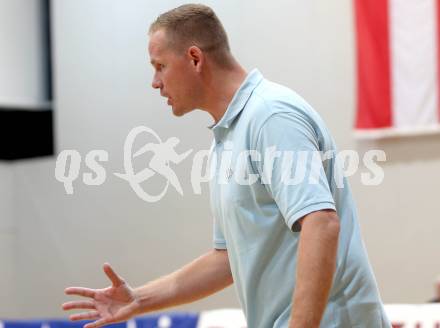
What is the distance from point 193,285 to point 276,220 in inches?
24.8

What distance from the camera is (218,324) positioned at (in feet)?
15.1

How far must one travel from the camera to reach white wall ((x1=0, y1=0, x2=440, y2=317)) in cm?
640

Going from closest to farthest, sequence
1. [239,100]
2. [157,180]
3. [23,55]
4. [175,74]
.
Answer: [239,100], [175,74], [157,180], [23,55]

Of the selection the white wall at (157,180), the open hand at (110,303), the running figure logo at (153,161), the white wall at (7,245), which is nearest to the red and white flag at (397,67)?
the white wall at (157,180)

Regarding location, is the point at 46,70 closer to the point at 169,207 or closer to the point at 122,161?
the point at 122,161

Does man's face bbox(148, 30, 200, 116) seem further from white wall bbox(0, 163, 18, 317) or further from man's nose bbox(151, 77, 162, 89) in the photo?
white wall bbox(0, 163, 18, 317)

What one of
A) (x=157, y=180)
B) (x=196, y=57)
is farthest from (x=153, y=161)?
(x=196, y=57)

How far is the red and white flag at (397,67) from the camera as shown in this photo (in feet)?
20.7

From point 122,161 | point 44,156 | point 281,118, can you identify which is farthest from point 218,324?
point 44,156

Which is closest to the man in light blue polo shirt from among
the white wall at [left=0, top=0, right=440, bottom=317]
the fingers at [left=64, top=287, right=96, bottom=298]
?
the fingers at [left=64, top=287, right=96, bottom=298]

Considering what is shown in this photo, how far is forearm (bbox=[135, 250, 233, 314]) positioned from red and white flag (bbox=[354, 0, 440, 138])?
401 cm

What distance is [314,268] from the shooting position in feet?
6.23

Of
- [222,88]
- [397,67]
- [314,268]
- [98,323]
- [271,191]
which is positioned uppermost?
[222,88]
